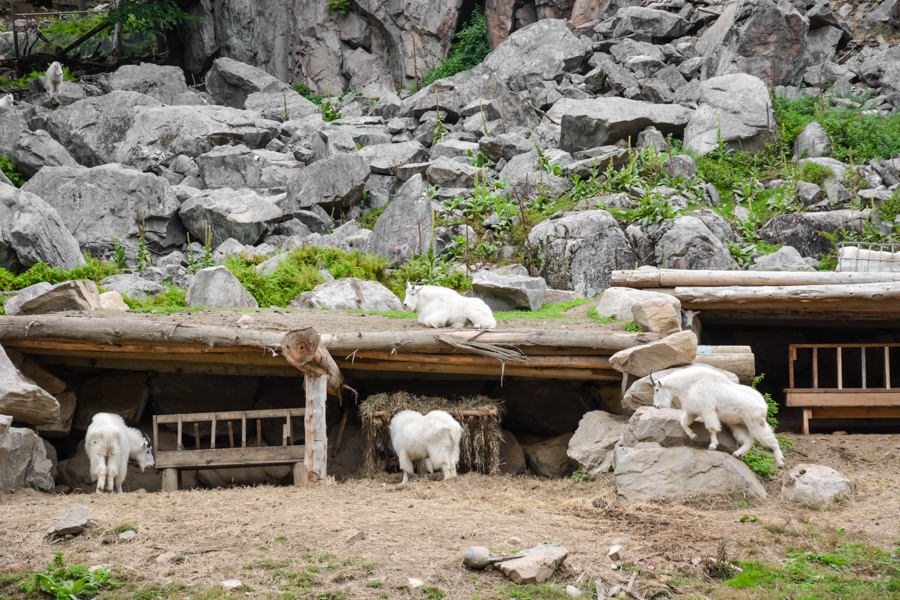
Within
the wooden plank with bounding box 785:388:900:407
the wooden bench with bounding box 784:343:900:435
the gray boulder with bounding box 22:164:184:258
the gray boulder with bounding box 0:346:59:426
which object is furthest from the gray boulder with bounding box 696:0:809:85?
the gray boulder with bounding box 0:346:59:426

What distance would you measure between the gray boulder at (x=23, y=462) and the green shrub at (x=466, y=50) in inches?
834

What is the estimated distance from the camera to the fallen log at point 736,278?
37.3 ft

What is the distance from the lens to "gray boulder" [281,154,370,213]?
857 inches

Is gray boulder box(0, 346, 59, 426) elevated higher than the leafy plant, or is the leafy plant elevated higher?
the leafy plant

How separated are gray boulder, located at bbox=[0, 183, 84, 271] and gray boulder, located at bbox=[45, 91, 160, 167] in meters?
6.97

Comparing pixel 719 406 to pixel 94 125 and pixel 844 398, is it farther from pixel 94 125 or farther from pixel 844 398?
pixel 94 125

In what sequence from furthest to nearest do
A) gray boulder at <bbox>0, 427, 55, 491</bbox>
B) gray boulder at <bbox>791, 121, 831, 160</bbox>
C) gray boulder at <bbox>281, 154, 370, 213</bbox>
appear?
gray boulder at <bbox>281, 154, 370, 213</bbox> < gray boulder at <bbox>791, 121, 831, 160</bbox> < gray boulder at <bbox>0, 427, 55, 491</bbox>

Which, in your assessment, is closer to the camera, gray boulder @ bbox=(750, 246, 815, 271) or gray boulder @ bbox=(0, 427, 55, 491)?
gray boulder @ bbox=(0, 427, 55, 491)

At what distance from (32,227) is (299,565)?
12807 mm

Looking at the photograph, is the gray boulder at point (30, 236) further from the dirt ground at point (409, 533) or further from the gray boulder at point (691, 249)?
the gray boulder at point (691, 249)

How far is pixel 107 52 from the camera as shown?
30.2m

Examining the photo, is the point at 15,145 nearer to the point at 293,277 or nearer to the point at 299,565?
the point at 293,277

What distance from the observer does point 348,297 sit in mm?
14195

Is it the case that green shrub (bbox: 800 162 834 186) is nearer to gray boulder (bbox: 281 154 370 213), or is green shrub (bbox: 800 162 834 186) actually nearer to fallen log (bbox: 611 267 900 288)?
fallen log (bbox: 611 267 900 288)
